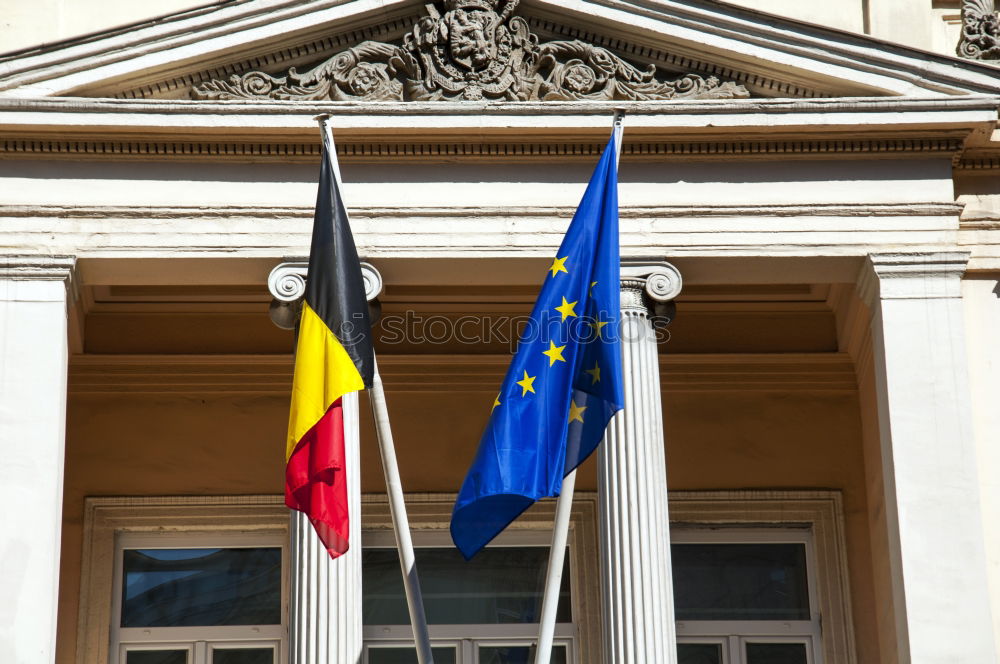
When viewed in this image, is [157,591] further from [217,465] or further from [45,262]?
[45,262]

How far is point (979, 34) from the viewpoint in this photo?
43.7 feet

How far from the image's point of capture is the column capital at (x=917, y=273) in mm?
12328

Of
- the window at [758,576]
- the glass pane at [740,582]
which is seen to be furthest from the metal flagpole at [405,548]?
the glass pane at [740,582]

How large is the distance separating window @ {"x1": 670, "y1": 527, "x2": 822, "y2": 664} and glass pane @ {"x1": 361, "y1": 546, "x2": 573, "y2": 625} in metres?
0.93

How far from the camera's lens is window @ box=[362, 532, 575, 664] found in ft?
46.5

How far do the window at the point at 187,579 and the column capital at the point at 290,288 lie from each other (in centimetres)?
255

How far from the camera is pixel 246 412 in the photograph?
14.6 meters

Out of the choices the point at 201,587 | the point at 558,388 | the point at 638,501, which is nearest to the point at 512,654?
the point at 201,587

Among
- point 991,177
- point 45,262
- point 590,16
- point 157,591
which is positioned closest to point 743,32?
point 590,16

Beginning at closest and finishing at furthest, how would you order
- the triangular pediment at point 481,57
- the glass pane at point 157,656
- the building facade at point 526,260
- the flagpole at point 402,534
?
the flagpole at point 402,534
the building facade at point 526,260
the triangular pediment at point 481,57
the glass pane at point 157,656

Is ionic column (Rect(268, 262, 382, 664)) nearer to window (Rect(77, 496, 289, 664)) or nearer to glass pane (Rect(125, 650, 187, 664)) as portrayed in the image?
window (Rect(77, 496, 289, 664))

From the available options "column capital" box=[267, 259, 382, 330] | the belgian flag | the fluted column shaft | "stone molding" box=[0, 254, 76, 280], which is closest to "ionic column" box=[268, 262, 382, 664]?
the fluted column shaft

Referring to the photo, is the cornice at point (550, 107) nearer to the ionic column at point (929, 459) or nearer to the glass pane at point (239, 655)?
the ionic column at point (929, 459)

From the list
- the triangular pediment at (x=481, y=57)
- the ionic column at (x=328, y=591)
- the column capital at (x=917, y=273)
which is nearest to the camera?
the ionic column at (x=328, y=591)
